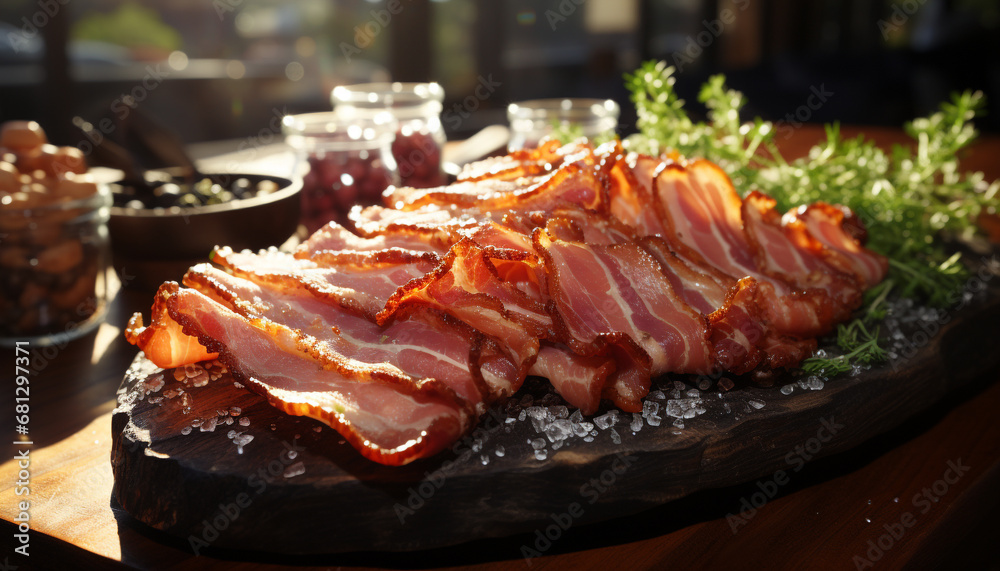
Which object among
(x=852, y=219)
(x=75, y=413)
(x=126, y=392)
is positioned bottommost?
(x=75, y=413)

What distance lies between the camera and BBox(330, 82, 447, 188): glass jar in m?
2.72

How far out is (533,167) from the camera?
1890mm

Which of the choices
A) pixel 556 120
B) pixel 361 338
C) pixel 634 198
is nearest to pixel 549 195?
pixel 634 198

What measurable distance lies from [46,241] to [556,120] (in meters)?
1.83

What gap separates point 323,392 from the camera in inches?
49.4

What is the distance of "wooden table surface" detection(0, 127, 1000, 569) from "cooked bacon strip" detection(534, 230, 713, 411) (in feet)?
0.89

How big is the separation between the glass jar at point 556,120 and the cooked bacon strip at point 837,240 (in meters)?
1.12

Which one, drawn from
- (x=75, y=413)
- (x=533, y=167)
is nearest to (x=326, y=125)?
(x=533, y=167)

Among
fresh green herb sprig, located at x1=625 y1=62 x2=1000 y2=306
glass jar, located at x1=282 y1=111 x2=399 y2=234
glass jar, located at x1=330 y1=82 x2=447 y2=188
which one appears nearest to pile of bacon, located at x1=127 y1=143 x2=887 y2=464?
fresh green herb sprig, located at x1=625 y1=62 x2=1000 y2=306

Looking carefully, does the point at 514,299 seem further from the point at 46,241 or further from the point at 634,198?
the point at 46,241

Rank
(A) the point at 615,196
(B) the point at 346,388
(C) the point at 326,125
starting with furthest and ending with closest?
(C) the point at 326,125, (A) the point at 615,196, (B) the point at 346,388

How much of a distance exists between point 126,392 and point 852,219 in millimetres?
1814

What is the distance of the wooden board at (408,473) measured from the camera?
3.64 feet

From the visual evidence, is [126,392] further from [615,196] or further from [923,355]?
[923,355]
